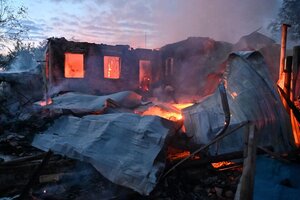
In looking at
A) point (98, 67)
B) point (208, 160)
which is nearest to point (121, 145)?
point (208, 160)

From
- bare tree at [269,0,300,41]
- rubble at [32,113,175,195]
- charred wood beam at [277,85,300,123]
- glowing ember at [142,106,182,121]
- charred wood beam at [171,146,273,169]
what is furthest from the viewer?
bare tree at [269,0,300,41]

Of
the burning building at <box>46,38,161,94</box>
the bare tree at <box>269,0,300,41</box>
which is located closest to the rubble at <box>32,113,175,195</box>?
the burning building at <box>46,38,161,94</box>

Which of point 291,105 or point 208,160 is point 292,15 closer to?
point 291,105

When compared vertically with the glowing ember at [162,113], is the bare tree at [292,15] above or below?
above

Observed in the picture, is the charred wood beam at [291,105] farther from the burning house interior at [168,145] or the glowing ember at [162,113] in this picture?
the glowing ember at [162,113]

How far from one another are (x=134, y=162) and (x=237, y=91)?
3.16m

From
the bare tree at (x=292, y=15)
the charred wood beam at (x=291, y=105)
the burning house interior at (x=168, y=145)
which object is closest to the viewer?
the burning house interior at (x=168, y=145)

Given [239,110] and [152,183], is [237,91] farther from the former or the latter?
[152,183]

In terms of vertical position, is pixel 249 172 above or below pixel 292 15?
below

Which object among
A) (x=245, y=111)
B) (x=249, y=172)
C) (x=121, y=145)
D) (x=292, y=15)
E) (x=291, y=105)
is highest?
(x=292, y=15)

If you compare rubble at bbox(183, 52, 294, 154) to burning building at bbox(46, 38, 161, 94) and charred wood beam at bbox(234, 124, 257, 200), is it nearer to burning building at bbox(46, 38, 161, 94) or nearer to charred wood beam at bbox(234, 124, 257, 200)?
charred wood beam at bbox(234, 124, 257, 200)

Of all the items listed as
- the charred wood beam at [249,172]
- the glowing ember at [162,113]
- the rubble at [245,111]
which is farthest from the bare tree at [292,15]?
the charred wood beam at [249,172]

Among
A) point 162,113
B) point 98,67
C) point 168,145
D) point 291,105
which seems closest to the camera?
point 291,105

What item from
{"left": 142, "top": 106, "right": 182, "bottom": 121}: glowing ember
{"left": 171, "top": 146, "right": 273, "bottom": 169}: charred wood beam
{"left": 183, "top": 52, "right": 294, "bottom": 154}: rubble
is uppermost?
{"left": 183, "top": 52, "right": 294, "bottom": 154}: rubble
